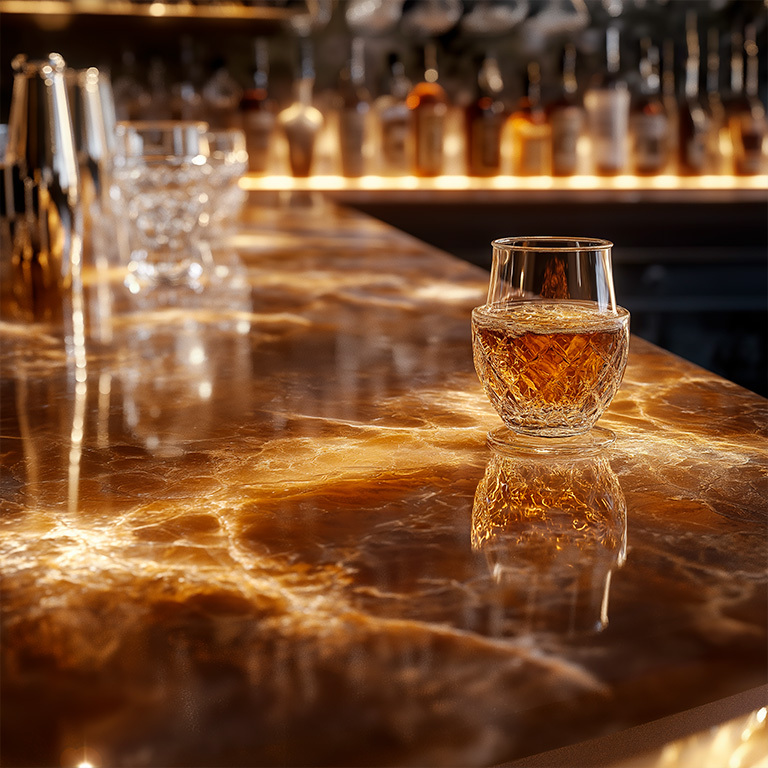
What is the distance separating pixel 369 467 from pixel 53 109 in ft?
2.47

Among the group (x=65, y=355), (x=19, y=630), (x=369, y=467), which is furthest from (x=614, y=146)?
(x=19, y=630)

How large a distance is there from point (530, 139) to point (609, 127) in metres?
0.24

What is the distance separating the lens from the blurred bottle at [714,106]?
3404 millimetres

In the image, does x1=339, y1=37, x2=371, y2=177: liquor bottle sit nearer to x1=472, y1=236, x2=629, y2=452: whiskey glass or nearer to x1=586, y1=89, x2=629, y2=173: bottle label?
x1=586, y1=89, x2=629, y2=173: bottle label

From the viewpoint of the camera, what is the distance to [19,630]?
38 centimetres

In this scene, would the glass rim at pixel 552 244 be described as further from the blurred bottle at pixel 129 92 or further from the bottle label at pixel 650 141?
the bottle label at pixel 650 141

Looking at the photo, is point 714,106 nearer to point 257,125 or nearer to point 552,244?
point 257,125

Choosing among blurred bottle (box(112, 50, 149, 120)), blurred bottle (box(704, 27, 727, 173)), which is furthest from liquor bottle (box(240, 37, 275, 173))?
blurred bottle (box(704, 27, 727, 173))

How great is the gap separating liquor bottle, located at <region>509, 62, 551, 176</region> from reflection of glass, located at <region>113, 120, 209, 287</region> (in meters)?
2.09

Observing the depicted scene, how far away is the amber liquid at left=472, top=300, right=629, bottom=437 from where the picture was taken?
0.57 m

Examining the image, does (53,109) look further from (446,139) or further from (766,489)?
(446,139)

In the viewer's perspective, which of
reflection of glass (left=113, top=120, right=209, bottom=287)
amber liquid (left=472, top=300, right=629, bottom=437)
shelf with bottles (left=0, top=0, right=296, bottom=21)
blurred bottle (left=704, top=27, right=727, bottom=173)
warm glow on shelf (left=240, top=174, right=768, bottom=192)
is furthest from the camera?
blurred bottle (left=704, top=27, right=727, bottom=173)

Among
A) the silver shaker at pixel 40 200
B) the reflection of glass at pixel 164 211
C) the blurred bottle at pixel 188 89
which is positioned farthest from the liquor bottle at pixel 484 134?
the silver shaker at pixel 40 200

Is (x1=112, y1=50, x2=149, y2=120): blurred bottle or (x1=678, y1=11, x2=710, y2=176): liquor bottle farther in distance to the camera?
(x1=678, y1=11, x2=710, y2=176): liquor bottle
